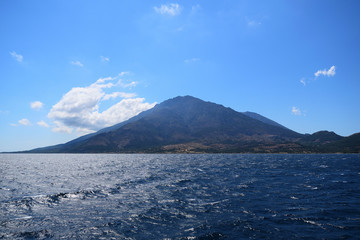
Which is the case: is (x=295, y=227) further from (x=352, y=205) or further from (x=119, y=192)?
(x=119, y=192)

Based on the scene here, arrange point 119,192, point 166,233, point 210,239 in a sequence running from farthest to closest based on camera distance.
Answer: point 119,192 → point 166,233 → point 210,239

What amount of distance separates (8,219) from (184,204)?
24269mm

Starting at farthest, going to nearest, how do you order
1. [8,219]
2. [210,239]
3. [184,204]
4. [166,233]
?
[184,204] → [8,219] → [166,233] → [210,239]

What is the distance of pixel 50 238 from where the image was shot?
866 inches

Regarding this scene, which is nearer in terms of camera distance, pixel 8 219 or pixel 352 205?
pixel 8 219

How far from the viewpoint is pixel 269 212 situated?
95.1 feet

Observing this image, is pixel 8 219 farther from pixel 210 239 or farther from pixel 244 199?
pixel 244 199

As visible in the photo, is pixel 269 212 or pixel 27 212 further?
pixel 27 212

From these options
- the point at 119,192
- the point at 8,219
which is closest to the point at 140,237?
the point at 8,219

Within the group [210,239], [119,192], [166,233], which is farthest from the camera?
[119,192]

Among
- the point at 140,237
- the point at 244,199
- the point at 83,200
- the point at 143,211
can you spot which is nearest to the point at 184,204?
the point at 143,211

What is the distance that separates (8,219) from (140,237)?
1956 centimetres

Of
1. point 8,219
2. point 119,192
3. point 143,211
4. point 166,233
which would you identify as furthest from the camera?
point 119,192

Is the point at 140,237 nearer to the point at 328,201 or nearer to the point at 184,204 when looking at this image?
the point at 184,204
